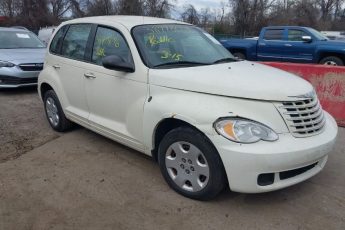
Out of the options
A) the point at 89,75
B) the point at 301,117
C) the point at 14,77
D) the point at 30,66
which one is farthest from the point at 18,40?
the point at 301,117

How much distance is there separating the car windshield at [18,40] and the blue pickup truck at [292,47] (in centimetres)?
711

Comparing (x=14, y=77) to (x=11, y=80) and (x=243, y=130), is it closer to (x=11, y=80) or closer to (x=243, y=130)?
(x=11, y=80)

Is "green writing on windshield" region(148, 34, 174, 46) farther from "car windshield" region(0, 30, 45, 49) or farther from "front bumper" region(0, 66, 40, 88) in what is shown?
"car windshield" region(0, 30, 45, 49)

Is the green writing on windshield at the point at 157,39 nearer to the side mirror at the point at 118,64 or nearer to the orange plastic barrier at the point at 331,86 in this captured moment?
the side mirror at the point at 118,64

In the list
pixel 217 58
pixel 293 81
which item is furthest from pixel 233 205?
pixel 217 58

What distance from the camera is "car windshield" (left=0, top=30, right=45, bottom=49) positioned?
9.82 meters

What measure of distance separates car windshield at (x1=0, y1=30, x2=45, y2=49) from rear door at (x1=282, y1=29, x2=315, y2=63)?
7.89 metres

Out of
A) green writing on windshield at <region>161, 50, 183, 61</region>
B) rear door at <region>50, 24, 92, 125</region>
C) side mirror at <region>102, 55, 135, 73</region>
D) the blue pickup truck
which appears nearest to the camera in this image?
side mirror at <region>102, 55, 135, 73</region>

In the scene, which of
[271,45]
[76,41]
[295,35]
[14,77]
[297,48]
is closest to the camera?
[76,41]

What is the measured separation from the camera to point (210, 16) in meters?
45.3

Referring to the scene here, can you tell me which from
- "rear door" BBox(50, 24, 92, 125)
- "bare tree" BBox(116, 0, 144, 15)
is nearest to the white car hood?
"rear door" BBox(50, 24, 92, 125)

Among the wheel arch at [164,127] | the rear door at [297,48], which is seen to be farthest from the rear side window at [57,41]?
the rear door at [297,48]

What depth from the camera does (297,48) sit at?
12.5 meters

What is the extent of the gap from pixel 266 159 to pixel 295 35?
1070 cm
